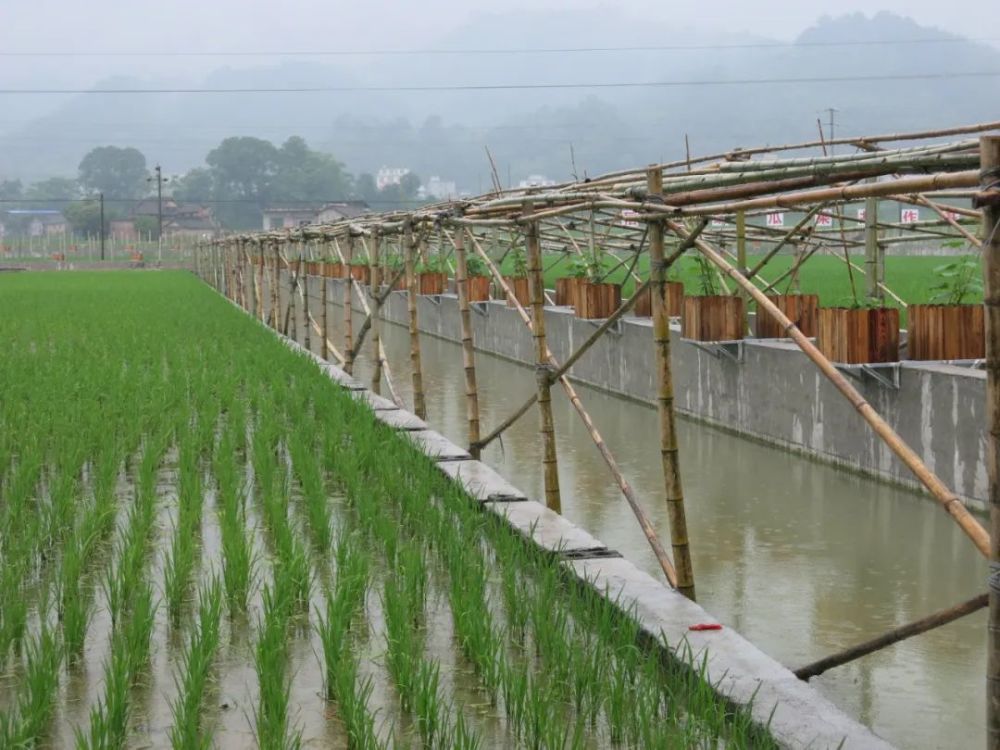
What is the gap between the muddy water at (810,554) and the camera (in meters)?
4.17

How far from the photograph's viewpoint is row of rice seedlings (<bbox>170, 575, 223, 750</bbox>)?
3.19 m

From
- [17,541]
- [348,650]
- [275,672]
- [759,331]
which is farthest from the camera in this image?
[759,331]

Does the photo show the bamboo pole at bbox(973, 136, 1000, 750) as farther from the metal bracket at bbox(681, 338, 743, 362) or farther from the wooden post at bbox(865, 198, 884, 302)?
the metal bracket at bbox(681, 338, 743, 362)

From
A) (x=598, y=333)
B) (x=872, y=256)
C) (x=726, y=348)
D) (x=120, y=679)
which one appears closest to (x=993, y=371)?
(x=120, y=679)

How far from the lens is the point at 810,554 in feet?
19.7

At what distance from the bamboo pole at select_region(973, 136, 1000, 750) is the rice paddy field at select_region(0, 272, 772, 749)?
A: 54cm

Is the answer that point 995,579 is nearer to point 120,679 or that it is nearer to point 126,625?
point 120,679

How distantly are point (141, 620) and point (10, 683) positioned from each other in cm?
38

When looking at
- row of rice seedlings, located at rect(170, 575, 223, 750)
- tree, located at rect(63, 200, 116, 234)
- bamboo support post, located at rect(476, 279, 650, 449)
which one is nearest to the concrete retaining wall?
bamboo support post, located at rect(476, 279, 650, 449)

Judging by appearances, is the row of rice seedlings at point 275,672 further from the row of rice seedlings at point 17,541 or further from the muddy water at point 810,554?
the muddy water at point 810,554

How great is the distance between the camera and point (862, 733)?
10.6 ft

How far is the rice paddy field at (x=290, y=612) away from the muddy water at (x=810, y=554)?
29.1 inches

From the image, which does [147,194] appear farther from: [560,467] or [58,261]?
[560,467]

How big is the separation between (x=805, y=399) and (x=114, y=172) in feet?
479
